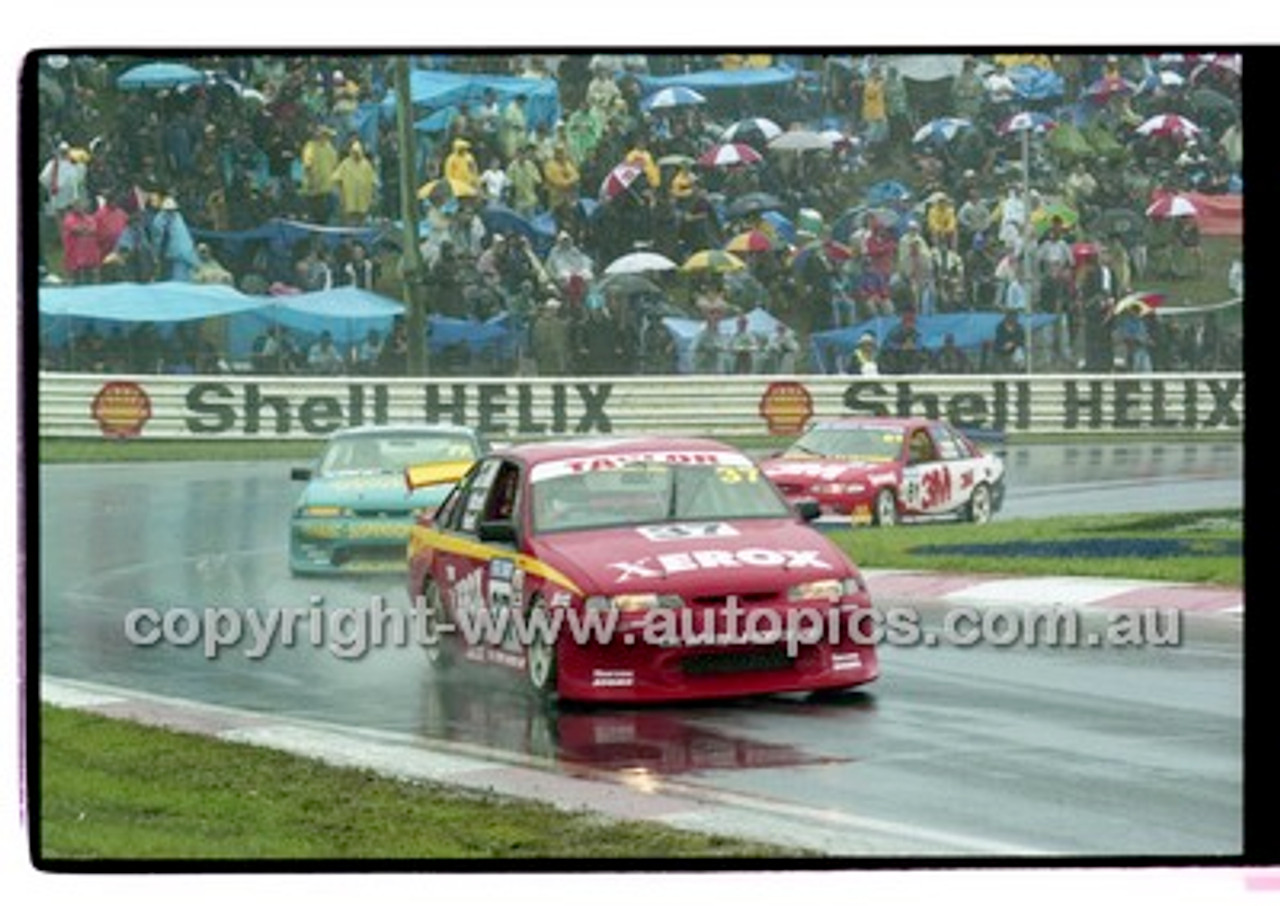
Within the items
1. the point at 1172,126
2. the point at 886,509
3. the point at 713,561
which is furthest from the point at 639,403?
the point at 1172,126

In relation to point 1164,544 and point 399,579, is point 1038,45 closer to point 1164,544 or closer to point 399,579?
point 1164,544

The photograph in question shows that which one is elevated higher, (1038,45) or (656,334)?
(1038,45)

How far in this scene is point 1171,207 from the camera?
437 inches

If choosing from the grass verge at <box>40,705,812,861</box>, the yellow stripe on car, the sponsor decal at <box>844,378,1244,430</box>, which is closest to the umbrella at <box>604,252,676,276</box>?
the sponsor decal at <box>844,378,1244,430</box>

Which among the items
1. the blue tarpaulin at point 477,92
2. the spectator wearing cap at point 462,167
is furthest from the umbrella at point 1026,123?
the spectator wearing cap at point 462,167

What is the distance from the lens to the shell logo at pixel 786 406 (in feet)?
36.7

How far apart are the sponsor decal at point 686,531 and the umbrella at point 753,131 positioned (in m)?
1.08

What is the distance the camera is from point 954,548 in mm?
11359

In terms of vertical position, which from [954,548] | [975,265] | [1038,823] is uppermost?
[975,265]

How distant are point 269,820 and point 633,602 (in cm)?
118

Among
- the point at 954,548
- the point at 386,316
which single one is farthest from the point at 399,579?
the point at 954,548

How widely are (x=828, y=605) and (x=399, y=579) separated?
3.94 feet

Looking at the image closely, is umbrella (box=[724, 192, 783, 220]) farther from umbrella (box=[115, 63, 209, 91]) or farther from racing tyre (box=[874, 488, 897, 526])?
umbrella (box=[115, 63, 209, 91])

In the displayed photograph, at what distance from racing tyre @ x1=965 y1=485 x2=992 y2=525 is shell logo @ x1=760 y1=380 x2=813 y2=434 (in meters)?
0.55
